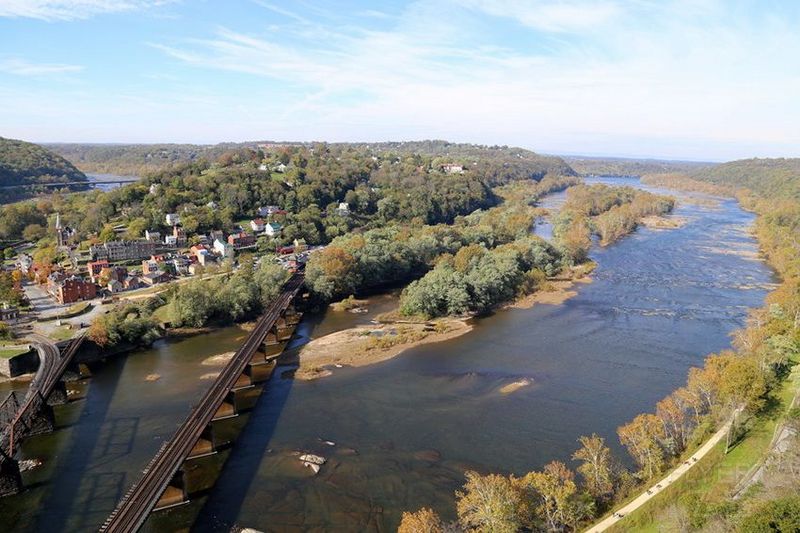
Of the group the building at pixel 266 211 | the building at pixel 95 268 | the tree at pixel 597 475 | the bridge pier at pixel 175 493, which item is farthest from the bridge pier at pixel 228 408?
the building at pixel 266 211

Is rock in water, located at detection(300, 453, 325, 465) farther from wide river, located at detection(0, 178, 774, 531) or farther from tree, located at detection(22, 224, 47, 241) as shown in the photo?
tree, located at detection(22, 224, 47, 241)

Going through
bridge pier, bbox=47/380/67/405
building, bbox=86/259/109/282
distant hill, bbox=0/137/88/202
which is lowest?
bridge pier, bbox=47/380/67/405

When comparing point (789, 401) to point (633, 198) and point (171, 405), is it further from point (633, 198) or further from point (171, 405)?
point (633, 198)

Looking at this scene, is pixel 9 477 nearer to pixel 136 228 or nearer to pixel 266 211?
pixel 136 228

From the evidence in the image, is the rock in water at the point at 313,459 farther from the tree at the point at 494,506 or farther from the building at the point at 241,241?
the building at the point at 241,241

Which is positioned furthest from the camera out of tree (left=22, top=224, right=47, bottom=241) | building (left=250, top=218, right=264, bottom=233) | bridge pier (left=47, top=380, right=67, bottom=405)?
building (left=250, top=218, right=264, bottom=233)

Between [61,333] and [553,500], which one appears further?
[61,333]

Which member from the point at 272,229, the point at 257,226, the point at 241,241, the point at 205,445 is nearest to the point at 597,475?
the point at 205,445

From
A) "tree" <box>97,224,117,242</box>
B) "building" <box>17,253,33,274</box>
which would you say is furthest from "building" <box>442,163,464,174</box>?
"building" <box>17,253,33,274</box>
